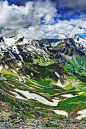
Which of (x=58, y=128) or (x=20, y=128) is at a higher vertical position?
(x=20, y=128)

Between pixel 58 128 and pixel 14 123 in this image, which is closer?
pixel 14 123

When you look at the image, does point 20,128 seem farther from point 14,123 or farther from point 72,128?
point 72,128

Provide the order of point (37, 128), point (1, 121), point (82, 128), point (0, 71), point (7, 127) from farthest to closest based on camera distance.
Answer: point (0, 71), point (82, 128), point (37, 128), point (1, 121), point (7, 127)

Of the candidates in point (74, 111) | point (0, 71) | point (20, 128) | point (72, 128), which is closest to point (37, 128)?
point (20, 128)

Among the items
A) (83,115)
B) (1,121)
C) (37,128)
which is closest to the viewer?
(1,121)

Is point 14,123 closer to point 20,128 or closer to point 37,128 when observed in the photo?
point 20,128

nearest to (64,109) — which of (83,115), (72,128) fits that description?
(83,115)

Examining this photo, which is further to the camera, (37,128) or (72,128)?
(72,128)

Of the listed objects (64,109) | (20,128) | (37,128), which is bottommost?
(64,109)

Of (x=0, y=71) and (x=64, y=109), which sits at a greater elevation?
(x=0, y=71)

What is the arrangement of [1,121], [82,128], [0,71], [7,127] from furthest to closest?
[0,71], [82,128], [1,121], [7,127]
